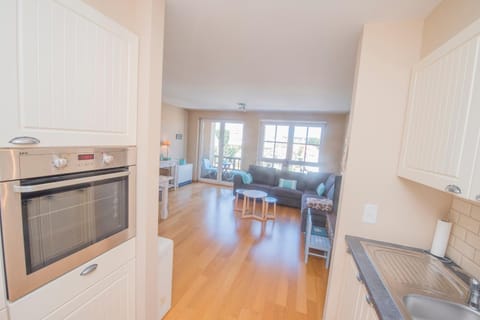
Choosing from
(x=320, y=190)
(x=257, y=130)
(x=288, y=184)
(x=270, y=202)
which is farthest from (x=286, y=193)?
(x=257, y=130)

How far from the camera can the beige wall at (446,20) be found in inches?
40.4

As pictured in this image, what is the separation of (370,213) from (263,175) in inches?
171

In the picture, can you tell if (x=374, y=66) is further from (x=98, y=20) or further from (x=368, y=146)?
(x=98, y=20)

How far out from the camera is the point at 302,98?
13.3 ft

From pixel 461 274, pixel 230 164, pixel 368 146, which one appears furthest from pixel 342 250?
pixel 230 164

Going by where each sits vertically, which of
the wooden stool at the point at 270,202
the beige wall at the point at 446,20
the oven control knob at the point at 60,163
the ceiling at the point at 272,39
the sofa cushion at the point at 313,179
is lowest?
the wooden stool at the point at 270,202

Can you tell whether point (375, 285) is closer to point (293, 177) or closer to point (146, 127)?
point (146, 127)

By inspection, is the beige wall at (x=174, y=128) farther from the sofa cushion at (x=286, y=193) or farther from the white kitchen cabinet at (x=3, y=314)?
the white kitchen cabinet at (x=3, y=314)

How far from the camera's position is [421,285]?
1128 mm

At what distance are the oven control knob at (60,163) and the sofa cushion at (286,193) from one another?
15.5ft

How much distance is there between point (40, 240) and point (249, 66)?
92.8 inches

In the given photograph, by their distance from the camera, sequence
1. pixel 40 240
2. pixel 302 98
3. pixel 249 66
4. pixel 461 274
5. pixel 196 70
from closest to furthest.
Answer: pixel 40 240, pixel 461 274, pixel 249 66, pixel 196 70, pixel 302 98

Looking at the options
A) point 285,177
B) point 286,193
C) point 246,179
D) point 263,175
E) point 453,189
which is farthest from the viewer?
point 263,175

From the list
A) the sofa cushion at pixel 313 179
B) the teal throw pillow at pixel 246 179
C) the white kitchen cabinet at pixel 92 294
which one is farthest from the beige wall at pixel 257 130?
the white kitchen cabinet at pixel 92 294
